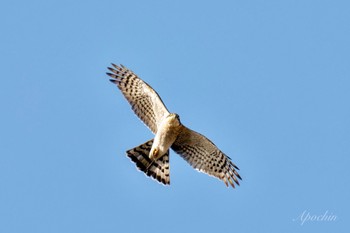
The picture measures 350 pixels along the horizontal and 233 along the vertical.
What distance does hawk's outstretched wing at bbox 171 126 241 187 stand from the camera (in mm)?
12500

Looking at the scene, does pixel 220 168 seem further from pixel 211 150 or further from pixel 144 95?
pixel 144 95

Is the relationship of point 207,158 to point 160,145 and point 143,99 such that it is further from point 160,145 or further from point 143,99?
point 143,99

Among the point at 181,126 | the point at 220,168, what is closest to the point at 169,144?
the point at 181,126

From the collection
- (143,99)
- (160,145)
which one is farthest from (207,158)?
(143,99)

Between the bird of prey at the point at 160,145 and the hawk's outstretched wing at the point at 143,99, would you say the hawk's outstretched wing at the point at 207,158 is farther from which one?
the hawk's outstretched wing at the point at 143,99

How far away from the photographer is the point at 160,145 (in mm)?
12141

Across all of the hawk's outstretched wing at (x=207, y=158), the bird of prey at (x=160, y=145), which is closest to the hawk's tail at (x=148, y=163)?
the bird of prey at (x=160, y=145)

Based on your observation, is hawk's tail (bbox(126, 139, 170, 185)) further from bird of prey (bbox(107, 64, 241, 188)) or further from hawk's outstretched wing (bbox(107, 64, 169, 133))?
hawk's outstretched wing (bbox(107, 64, 169, 133))

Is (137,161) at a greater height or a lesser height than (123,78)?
lesser

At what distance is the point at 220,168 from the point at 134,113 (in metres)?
2.33

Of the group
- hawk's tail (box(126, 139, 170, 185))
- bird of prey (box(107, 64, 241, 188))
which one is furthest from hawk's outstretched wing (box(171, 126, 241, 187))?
hawk's tail (box(126, 139, 170, 185))

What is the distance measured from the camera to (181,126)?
12039 mm

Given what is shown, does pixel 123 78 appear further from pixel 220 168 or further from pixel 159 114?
pixel 220 168

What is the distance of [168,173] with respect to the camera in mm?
12492
